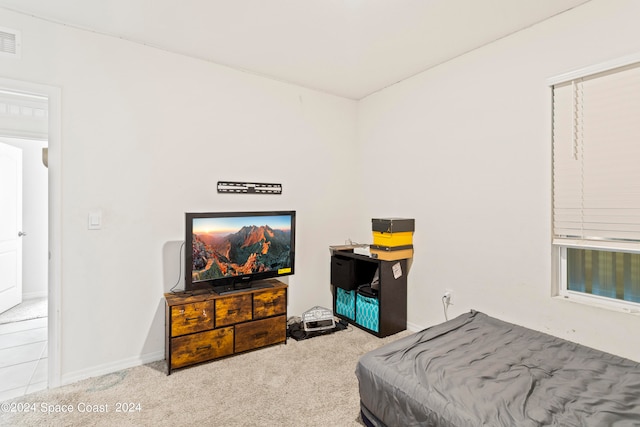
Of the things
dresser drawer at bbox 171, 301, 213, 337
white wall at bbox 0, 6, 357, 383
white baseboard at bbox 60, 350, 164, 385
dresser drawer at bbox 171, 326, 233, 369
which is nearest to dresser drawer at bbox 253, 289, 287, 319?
dresser drawer at bbox 171, 326, 233, 369

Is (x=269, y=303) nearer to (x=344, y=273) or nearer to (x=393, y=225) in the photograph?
(x=344, y=273)

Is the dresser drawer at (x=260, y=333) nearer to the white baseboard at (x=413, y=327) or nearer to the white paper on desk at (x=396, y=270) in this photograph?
the white paper on desk at (x=396, y=270)

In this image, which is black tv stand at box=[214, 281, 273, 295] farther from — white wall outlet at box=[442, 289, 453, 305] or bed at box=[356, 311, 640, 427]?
white wall outlet at box=[442, 289, 453, 305]

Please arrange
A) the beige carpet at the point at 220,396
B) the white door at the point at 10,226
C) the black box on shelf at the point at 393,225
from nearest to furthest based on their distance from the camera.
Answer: the beige carpet at the point at 220,396 → the black box on shelf at the point at 393,225 → the white door at the point at 10,226

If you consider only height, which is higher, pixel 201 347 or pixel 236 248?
pixel 236 248

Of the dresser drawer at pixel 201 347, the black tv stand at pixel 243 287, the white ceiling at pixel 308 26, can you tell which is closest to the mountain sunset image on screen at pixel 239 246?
the black tv stand at pixel 243 287

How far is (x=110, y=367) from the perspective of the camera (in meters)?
2.49

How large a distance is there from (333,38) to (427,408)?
2.59 metres

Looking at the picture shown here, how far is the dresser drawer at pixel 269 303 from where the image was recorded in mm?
2805

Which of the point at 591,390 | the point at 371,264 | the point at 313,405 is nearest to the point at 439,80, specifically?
the point at 371,264

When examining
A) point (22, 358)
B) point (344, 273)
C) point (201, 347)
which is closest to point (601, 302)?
point (344, 273)

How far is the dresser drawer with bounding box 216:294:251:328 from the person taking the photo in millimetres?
2609

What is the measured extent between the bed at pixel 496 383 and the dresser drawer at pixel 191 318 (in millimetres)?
1332

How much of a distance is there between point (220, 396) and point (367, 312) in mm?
1602
